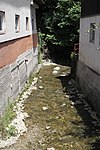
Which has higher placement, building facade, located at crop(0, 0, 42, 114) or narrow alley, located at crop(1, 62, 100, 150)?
building facade, located at crop(0, 0, 42, 114)

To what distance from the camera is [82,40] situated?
15.3 m

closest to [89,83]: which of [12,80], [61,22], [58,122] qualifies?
[58,122]

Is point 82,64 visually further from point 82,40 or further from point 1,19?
point 1,19

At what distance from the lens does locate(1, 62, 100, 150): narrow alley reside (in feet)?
27.9

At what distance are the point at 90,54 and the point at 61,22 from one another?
10.4m

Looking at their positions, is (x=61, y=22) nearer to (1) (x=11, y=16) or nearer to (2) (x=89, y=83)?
(2) (x=89, y=83)

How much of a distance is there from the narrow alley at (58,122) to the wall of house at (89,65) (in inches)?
19.1

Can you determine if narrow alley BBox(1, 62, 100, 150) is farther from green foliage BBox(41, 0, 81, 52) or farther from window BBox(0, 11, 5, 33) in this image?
green foliage BBox(41, 0, 81, 52)

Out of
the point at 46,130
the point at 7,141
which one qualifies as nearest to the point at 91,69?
the point at 46,130

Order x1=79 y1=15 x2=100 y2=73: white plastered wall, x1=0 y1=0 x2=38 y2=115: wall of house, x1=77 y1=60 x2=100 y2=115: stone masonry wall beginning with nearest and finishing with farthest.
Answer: x1=0 y1=0 x2=38 y2=115: wall of house, x1=77 y1=60 x2=100 y2=115: stone masonry wall, x1=79 y1=15 x2=100 y2=73: white plastered wall

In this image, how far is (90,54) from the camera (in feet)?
43.5

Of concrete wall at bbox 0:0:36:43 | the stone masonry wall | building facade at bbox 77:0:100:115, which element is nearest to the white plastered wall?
building facade at bbox 77:0:100:115

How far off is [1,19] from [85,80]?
5234mm

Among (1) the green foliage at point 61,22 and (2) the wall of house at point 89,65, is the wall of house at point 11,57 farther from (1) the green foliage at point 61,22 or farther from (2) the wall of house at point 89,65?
(1) the green foliage at point 61,22
